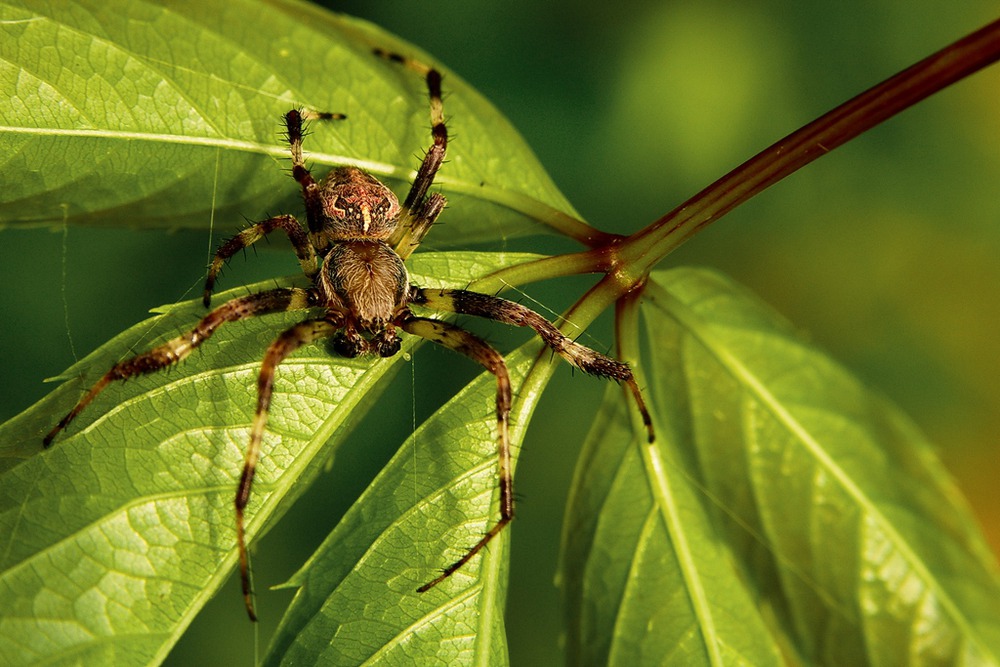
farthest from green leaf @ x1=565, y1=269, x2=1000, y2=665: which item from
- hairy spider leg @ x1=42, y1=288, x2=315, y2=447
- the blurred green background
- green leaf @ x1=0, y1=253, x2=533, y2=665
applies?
the blurred green background

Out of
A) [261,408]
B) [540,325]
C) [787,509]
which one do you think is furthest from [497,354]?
[787,509]

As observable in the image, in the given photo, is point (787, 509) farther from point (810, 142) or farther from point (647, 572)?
point (810, 142)

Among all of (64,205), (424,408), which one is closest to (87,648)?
(64,205)

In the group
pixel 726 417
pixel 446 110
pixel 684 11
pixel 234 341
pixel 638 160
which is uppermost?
pixel 684 11

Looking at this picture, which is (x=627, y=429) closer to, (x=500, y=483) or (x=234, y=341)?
(x=500, y=483)

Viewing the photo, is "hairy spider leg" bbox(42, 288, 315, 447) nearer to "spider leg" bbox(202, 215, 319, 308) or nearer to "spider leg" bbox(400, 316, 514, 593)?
"spider leg" bbox(202, 215, 319, 308)
